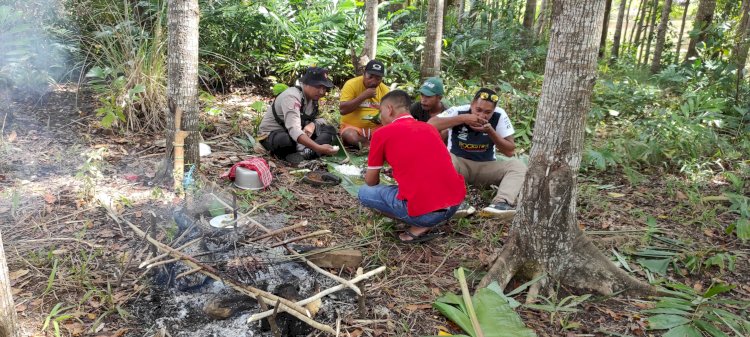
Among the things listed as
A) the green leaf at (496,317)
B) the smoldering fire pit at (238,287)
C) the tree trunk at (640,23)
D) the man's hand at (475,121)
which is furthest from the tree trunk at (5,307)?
the tree trunk at (640,23)

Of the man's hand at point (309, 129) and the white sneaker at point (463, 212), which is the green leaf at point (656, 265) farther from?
the man's hand at point (309, 129)

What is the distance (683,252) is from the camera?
3764 mm

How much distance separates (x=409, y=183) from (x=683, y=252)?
6.56 feet

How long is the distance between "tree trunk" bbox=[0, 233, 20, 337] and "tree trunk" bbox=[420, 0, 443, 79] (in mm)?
6130

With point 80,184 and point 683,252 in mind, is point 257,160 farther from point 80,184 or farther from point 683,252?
point 683,252

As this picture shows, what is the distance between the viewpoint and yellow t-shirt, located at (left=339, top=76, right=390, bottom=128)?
6.20 metres

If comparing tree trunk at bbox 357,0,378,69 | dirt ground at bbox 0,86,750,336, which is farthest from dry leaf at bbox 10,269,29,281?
tree trunk at bbox 357,0,378,69

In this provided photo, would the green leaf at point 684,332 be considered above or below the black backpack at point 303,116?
below

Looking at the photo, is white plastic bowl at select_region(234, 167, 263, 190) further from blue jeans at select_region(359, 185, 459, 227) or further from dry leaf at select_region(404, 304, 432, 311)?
dry leaf at select_region(404, 304, 432, 311)

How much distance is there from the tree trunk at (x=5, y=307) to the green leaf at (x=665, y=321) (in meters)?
3.16

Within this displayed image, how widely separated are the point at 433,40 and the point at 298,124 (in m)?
2.89

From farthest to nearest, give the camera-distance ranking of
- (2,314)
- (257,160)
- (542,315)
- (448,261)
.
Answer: (257,160), (448,261), (542,315), (2,314)

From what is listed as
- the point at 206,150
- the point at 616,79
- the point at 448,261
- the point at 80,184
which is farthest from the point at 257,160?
the point at 616,79

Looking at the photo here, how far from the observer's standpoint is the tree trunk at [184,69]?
4.24m
